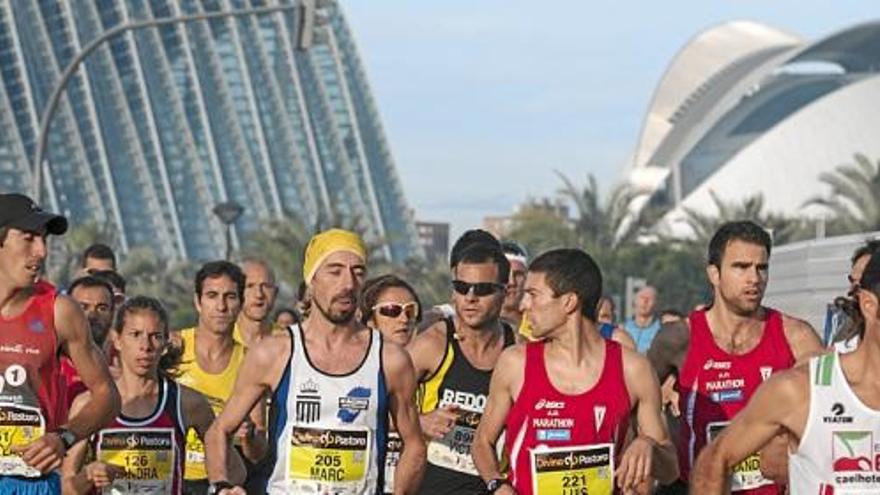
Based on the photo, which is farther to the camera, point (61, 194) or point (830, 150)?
point (830, 150)

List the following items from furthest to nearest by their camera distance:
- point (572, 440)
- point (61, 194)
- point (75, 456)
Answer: point (61, 194) < point (75, 456) < point (572, 440)

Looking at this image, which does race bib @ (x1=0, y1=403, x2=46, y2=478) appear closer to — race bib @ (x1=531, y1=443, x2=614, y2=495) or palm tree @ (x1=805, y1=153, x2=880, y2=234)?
race bib @ (x1=531, y1=443, x2=614, y2=495)

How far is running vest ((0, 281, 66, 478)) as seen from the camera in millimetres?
8789

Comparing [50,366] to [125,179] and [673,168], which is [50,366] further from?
[673,168]

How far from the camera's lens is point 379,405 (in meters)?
8.88

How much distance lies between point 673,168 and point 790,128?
461 inches

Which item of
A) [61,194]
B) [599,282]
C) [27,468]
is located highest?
[61,194]

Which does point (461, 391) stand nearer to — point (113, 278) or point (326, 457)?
point (326, 457)

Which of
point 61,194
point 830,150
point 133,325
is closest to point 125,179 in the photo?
point 61,194

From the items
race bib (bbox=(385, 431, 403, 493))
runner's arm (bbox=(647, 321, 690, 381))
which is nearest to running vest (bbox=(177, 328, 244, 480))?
race bib (bbox=(385, 431, 403, 493))

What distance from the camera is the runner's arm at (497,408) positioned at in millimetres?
8797

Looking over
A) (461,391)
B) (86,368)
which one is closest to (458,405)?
(461,391)

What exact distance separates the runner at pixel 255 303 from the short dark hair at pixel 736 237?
412 cm

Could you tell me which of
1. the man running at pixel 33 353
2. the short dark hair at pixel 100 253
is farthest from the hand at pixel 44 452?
the short dark hair at pixel 100 253
